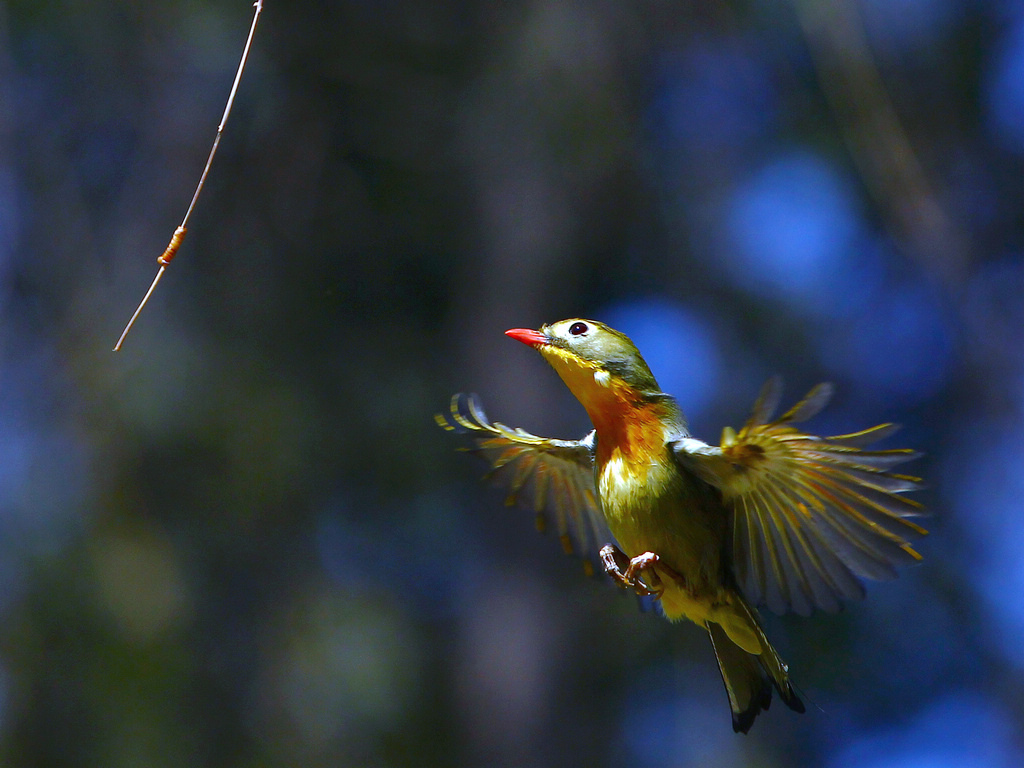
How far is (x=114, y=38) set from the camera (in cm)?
635

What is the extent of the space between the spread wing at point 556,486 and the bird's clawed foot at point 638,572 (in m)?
0.31

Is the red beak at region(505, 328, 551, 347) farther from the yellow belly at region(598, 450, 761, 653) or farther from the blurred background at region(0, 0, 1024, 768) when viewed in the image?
the blurred background at region(0, 0, 1024, 768)

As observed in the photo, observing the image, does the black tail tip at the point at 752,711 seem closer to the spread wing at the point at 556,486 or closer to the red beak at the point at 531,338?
the spread wing at the point at 556,486

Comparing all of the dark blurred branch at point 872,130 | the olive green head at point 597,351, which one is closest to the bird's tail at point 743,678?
the olive green head at point 597,351

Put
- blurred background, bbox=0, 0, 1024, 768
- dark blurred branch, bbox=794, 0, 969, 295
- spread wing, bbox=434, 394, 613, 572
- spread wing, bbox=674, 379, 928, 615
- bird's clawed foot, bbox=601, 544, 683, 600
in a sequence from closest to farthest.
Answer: spread wing, bbox=674, 379, 928, 615 → bird's clawed foot, bbox=601, 544, 683, 600 → spread wing, bbox=434, 394, 613, 572 → dark blurred branch, bbox=794, 0, 969, 295 → blurred background, bbox=0, 0, 1024, 768

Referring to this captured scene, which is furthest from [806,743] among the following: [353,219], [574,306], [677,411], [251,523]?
[677,411]

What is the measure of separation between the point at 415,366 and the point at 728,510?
614cm

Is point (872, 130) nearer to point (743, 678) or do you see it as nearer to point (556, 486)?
point (556, 486)

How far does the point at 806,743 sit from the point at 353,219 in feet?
18.3

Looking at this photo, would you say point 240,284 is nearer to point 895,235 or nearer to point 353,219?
point 353,219

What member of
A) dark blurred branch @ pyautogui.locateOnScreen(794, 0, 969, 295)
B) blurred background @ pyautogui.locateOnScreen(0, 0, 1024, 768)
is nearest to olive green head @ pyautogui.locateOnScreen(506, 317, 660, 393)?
dark blurred branch @ pyautogui.locateOnScreen(794, 0, 969, 295)

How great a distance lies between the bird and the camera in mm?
2307

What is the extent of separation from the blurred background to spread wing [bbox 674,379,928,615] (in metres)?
3.95

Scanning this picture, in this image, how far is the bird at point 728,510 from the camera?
2.31 m
